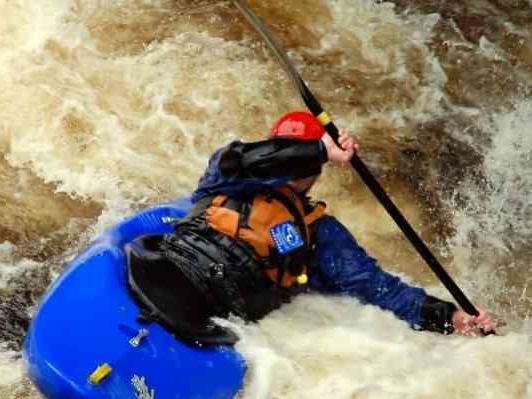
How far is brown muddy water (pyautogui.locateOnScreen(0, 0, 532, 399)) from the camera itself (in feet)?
10.9

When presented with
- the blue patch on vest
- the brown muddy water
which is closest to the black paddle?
the brown muddy water

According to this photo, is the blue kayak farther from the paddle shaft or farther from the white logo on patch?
the paddle shaft

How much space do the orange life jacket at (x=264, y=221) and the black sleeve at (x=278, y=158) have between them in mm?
146

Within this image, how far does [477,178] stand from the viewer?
16.2ft

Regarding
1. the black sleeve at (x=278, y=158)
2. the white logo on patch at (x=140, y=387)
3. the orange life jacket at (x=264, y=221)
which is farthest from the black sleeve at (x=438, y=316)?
the white logo on patch at (x=140, y=387)

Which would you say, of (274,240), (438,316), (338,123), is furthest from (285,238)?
(338,123)

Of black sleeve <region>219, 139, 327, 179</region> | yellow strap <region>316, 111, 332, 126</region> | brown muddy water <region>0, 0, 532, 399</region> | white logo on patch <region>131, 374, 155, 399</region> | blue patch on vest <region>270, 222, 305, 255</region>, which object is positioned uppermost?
yellow strap <region>316, 111, 332, 126</region>

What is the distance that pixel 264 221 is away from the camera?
3.13m

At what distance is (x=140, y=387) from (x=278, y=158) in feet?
2.95

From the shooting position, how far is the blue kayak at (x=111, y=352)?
2.87m

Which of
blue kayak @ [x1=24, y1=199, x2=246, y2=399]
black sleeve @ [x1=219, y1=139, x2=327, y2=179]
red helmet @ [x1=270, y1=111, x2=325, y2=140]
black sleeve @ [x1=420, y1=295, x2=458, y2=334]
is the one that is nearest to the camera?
blue kayak @ [x1=24, y1=199, x2=246, y2=399]

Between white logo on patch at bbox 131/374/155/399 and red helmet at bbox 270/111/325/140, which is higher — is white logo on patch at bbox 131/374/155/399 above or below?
below

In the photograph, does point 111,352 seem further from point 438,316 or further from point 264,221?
point 438,316

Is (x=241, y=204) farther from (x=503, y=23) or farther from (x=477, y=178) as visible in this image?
(x=503, y=23)
